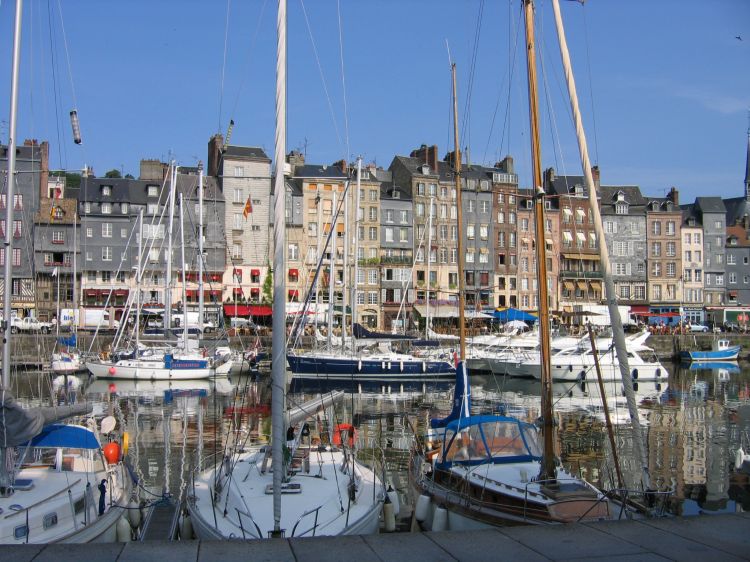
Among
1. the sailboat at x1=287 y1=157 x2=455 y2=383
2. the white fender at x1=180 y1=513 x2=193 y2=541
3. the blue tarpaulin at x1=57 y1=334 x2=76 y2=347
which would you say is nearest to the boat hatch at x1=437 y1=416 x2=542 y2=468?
the white fender at x1=180 y1=513 x2=193 y2=541

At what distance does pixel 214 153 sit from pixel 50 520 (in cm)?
7631

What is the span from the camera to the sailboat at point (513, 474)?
13.4 metres

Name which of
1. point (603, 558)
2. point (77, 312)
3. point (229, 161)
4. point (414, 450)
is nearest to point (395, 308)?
point (229, 161)

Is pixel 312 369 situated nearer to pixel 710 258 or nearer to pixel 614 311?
pixel 614 311

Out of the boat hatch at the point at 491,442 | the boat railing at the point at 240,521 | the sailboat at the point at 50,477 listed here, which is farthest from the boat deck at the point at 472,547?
the boat hatch at the point at 491,442

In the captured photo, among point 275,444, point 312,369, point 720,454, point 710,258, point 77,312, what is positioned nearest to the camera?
point 275,444

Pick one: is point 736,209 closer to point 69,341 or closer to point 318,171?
Answer: point 318,171

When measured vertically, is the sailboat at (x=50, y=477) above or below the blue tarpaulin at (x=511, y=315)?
below

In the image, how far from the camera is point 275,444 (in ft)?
37.1

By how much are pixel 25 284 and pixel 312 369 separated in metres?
40.0

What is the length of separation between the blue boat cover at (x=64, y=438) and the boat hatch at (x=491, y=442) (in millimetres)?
7178

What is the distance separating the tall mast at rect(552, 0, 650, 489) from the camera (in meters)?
13.2

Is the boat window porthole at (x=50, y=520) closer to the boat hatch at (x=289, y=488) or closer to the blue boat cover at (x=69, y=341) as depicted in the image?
the boat hatch at (x=289, y=488)

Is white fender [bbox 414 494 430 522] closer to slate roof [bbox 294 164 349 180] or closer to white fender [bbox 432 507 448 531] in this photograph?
white fender [bbox 432 507 448 531]
